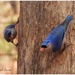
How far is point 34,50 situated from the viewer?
100 inches

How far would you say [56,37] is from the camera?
7.98 feet

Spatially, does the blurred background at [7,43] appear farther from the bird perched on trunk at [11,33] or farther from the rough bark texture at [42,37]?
the rough bark texture at [42,37]

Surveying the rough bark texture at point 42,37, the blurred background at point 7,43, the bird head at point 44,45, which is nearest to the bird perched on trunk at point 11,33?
the rough bark texture at point 42,37

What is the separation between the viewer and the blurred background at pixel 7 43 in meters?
4.30

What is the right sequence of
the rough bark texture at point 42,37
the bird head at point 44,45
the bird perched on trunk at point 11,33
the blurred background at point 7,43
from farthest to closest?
the blurred background at point 7,43, the bird perched on trunk at point 11,33, the rough bark texture at point 42,37, the bird head at point 44,45

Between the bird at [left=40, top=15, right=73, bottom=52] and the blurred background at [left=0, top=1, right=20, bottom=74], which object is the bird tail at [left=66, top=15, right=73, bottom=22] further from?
the blurred background at [left=0, top=1, right=20, bottom=74]

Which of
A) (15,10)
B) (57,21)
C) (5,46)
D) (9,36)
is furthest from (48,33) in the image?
(15,10)

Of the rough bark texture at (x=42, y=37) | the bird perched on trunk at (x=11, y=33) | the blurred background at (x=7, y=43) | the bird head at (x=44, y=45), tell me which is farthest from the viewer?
the blurred background at (x=7, y=43)

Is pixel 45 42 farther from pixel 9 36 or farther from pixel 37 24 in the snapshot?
pixel 9 36

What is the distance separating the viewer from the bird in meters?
2.40

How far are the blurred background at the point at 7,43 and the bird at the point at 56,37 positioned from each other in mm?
1721

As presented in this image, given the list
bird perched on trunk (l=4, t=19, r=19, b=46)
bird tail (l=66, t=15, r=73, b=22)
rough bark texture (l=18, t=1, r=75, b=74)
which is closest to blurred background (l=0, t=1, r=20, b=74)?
bird perched on trunk (l=4, t=19, r=19, b=46)

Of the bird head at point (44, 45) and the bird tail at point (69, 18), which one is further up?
the bird tail at point (69, 18)

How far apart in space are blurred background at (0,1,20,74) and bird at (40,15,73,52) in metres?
1.72
